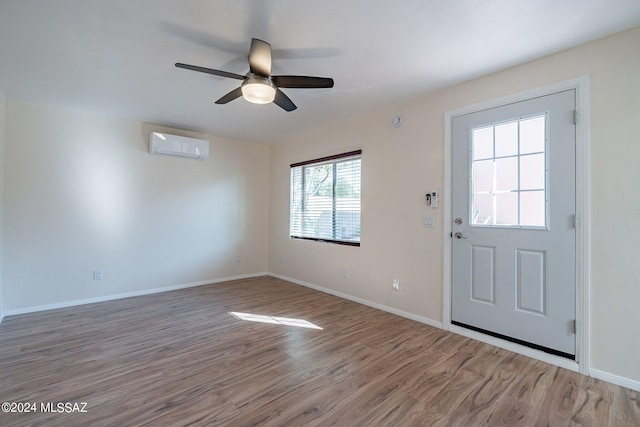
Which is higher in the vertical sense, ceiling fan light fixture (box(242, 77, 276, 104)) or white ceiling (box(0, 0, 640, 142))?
white ceiling (box(0, 0, 640, 142))

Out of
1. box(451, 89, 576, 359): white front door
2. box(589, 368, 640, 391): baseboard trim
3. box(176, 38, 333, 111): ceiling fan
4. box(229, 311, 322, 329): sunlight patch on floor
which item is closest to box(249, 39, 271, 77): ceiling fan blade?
box(176, 38, 333, 111): ceiling fan

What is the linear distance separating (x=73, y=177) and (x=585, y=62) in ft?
17.9

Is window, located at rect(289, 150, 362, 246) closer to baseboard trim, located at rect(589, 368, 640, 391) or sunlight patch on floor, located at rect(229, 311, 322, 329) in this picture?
sunlight patch on floor, located at rect(229, 311, 322, 329)

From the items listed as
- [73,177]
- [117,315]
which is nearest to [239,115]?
[73,177]

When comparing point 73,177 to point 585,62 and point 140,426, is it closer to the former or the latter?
point 140,426

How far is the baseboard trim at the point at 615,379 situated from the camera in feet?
6.44

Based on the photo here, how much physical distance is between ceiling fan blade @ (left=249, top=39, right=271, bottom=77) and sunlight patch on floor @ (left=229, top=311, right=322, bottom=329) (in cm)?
244

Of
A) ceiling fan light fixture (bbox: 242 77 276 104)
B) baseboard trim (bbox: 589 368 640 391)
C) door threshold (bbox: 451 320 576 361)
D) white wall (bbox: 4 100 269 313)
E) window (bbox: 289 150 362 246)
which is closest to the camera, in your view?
baseboard trim (bbox: 589 368 640 391)

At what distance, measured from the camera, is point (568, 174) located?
2.23 m

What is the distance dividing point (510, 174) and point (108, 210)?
4820mm

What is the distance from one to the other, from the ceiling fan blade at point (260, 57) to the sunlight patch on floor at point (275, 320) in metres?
2.44

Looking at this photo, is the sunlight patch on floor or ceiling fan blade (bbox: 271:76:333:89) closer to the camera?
ceiling fan blade (bbox: 271:76:333:89)

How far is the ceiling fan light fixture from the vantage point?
2129 mm

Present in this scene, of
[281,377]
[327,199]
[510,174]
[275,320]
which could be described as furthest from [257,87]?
[327,199]
